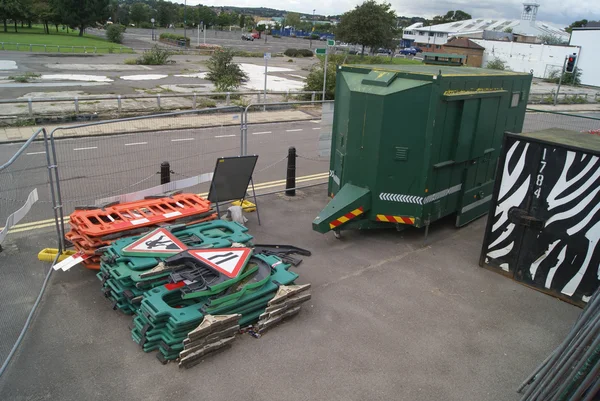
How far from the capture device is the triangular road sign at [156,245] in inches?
244

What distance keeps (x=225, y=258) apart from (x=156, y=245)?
106 centimetres

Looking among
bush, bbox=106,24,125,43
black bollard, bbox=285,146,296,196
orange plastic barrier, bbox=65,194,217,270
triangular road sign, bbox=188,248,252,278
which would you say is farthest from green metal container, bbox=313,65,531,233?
bush, bbox=106,24,125,43

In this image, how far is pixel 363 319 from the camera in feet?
20.8

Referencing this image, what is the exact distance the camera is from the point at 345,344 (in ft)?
19.0

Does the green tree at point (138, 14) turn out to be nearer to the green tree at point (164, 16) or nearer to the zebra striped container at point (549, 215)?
the green tree at point (164, 16)

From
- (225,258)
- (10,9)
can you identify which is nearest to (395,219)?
(225,258)

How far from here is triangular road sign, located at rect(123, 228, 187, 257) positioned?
6207 millimetres

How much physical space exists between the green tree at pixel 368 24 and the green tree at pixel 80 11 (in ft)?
130

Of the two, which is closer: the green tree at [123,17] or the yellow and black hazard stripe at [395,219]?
the yellow and black hazard stripe at [395,219]

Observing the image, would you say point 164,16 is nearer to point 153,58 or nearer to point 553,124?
point 153,58

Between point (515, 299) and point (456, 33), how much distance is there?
99168 mm

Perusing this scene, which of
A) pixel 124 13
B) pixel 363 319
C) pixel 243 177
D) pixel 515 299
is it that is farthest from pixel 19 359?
pixel 124 13

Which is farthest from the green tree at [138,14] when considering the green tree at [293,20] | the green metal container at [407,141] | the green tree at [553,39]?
the green metal container at [407,141]

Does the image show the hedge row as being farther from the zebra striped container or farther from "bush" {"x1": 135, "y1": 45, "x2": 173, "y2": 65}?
the zebra striped container
